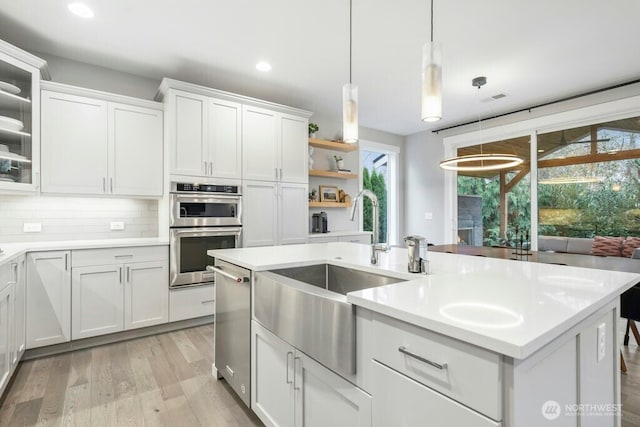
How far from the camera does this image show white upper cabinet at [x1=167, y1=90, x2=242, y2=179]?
3.16 m

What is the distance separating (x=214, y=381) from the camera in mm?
2225

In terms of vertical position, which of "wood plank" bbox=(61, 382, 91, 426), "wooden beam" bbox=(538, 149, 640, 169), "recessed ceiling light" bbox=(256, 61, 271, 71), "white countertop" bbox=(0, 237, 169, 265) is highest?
"recessed ceiling light" bbox=(256, 61, 271, 71)

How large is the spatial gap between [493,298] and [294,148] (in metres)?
3.28

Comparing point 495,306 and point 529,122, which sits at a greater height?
point 529,122

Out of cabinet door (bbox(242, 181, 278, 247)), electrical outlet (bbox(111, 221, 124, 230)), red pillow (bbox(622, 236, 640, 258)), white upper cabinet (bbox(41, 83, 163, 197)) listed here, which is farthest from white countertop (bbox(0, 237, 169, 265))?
red pillow (bbox(622, 236, 640, 258))

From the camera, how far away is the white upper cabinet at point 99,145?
2785mm

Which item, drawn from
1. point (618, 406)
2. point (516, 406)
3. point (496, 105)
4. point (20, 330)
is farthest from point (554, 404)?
point (496, 105)

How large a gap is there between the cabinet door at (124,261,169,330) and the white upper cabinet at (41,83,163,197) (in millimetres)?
749

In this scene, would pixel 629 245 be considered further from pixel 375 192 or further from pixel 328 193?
pixel 328 193

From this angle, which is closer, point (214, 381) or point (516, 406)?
point (516, 406)

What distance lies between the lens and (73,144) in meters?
2.86

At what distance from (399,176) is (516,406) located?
5522mm

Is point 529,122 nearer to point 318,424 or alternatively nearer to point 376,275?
point 376,275

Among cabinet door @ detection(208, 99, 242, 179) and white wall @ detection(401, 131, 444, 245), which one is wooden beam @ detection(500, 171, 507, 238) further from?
cabinet door @ detection(208, 99, 242, 179)
